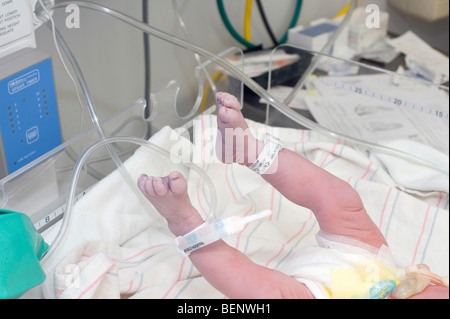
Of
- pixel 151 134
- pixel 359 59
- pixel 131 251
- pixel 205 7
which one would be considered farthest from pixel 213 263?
pixel 359 59

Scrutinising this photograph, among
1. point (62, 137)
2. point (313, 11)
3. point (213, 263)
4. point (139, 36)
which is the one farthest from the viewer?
point (313, 11)

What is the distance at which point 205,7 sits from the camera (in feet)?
3.67

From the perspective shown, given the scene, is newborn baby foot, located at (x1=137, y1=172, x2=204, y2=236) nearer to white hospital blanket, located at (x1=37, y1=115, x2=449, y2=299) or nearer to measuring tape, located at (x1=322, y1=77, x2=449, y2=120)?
white hospital blanket, located at (x1=37, y1=115, x2=449, y2=299)

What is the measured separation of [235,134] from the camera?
0.61m

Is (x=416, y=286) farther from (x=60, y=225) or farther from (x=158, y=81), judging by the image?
(x=158, y=81)

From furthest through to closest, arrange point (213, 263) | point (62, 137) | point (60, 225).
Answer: point (62, 137) < point (60, 225) < point (213, 263)

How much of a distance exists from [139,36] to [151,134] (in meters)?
0.30

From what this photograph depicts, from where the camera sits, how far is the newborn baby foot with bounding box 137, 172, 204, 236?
53cm

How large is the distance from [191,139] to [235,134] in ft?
0.54

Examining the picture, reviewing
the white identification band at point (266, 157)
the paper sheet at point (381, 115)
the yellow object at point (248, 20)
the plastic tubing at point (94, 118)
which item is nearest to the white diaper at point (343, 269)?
the white identification band at point (266, 157)

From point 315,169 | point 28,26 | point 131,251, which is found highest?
point 28,26

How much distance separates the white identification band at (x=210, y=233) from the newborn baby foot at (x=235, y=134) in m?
0.08

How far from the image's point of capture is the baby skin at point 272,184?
54 cm

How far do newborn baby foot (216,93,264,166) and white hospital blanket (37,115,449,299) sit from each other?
40 millimetres
